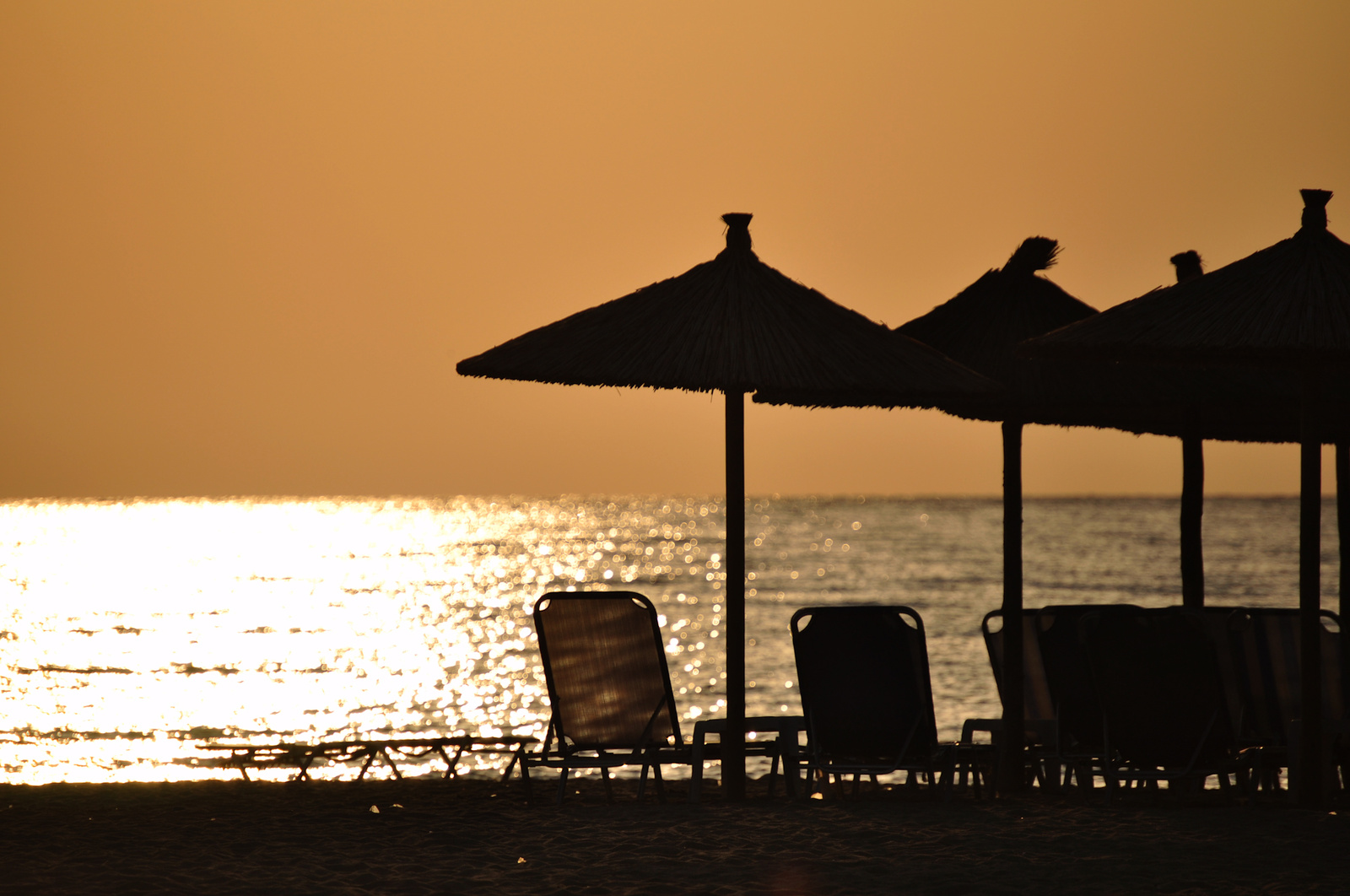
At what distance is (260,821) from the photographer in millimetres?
5902

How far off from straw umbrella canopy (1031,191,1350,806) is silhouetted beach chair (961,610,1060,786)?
1303mm

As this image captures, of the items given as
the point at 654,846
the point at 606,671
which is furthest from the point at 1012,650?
the point at 654,846

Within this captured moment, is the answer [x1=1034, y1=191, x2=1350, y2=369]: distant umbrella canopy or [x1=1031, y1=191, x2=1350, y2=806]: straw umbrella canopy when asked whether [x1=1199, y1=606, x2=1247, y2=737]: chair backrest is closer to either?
[x1=1031, y1=191, x2=1350, y2=806]: straw umbrella canopy

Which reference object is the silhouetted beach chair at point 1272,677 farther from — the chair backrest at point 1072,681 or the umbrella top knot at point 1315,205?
the umbrella top knot at point 1315,205

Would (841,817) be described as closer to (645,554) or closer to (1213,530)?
(645,554)

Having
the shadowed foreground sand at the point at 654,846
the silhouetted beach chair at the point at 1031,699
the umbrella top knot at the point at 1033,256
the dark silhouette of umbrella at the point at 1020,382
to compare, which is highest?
the umbrella top knot at the point at 1033,256

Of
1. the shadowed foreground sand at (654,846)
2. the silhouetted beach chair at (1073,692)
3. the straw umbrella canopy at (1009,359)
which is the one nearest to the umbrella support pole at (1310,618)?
the shadowed foreground sand at (654,846)

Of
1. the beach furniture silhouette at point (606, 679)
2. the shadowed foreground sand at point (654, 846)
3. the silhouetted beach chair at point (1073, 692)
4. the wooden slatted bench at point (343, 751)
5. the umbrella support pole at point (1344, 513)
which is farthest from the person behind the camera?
the umbrella support pole at point (1344, 513)

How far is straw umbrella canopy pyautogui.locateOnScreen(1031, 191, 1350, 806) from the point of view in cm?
576

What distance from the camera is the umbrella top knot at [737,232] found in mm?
6684

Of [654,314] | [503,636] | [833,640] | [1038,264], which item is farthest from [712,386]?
[503,636]

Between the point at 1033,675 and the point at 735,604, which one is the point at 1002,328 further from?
the point at 735,604

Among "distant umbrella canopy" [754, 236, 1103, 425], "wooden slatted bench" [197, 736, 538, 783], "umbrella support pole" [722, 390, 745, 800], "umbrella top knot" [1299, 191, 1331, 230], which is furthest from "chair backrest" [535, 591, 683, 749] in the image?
"umbrella top knot" [1299, 191, 1331, 230]

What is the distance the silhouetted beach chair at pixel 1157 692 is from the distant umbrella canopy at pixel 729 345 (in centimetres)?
123
